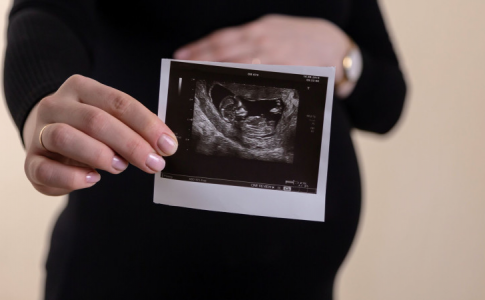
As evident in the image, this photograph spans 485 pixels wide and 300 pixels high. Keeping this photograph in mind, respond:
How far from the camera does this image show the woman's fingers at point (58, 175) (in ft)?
1.45

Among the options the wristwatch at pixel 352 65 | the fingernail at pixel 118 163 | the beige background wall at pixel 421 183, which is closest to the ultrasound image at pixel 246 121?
the fingernail at pixel 118 163

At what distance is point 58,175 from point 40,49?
223mm

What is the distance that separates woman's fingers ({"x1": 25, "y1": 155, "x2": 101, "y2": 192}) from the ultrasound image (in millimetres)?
135

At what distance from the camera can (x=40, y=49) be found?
0.57 m

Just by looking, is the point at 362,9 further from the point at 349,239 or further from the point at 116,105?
the point at 116,105

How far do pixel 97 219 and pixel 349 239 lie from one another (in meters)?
0.42

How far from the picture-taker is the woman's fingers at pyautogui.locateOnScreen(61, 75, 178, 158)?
0.44m

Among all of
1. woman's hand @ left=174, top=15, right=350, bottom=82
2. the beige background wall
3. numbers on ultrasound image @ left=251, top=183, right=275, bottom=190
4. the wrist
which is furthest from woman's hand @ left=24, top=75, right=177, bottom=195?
the beige background wall

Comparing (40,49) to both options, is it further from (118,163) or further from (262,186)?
(262,186)

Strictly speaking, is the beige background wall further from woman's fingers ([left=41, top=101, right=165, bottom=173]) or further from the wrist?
woman's fingers ([left=41, top=101, right=165, bottom=173])

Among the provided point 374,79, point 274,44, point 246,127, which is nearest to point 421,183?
point 374,79

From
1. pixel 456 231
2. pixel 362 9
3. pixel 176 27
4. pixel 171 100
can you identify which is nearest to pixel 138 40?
pixel 176 27

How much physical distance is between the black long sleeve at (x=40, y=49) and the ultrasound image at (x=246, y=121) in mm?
199

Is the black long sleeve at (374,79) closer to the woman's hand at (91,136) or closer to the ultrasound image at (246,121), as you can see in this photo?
the ultrasound image at (246,121)
